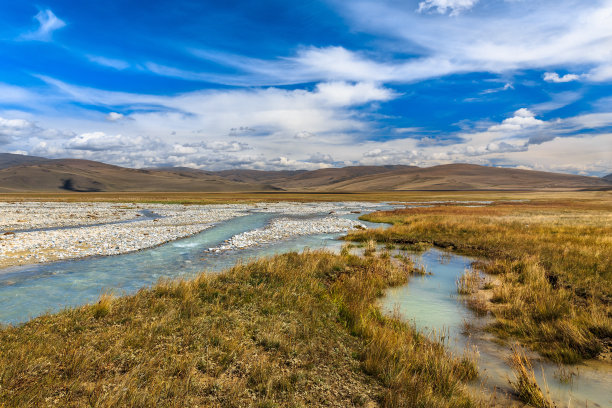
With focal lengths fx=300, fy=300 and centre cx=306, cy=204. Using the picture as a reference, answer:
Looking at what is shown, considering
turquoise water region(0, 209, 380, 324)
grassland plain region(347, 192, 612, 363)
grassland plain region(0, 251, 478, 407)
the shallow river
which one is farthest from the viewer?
turquoise water region(0, 209, 380, 324)

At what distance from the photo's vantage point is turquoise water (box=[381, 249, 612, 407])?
242 inches

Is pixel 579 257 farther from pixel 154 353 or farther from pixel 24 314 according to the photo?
pixel 24 314

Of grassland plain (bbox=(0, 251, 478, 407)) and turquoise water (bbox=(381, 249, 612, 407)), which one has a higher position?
grassland plain (bbox=(0, 251, 478, 407))

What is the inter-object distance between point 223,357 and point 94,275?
12034 millimetres

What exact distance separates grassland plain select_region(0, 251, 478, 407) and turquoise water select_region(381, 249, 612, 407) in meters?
0.94

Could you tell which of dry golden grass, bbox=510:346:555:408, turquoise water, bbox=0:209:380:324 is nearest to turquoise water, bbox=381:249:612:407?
dry golden grass, bbox=510:346:555:408

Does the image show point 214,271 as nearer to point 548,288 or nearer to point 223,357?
point 223,357

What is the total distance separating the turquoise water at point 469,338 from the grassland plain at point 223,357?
936 millimetres

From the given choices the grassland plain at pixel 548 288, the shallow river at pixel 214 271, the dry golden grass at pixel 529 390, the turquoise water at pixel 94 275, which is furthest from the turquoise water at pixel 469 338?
the turquoise water at pixel 94 275

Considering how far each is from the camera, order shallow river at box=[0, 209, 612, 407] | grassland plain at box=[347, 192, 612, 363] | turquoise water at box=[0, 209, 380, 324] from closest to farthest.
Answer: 1. shallow river at box=[0, 209, 612, 407]
2. grassland plain at box=[347, 192, 612, 363]
3. turquoise water at box=[0, 209, 380, 324]

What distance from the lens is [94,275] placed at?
14758 millimetres

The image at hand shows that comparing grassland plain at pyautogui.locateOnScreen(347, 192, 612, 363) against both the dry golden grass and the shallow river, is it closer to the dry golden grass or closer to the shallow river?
the shallow river

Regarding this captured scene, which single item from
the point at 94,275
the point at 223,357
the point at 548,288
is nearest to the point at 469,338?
the point at 548,288

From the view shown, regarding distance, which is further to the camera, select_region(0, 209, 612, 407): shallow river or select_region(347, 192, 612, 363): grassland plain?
select_region(347, 192, 612, 363): grassland plain
